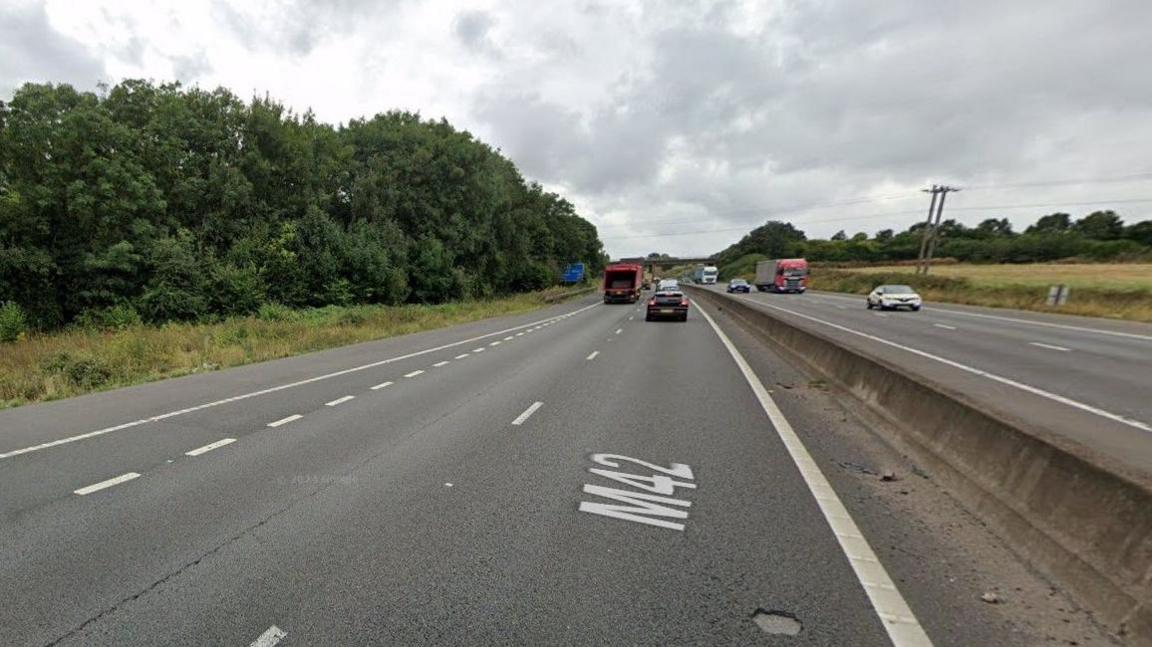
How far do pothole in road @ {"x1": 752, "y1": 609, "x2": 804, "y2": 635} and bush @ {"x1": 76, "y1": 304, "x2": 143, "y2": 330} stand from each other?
30910 millimetres

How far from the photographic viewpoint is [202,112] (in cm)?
3400

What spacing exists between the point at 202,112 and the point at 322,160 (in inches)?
293

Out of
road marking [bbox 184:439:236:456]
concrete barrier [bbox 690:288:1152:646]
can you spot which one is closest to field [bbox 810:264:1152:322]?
concrete barrier [bbox 690:288:1152:646]

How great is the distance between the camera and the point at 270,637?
2.84 metres

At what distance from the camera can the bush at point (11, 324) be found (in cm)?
2189

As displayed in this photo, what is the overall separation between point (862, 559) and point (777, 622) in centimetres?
104

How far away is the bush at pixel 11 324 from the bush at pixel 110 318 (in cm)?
270

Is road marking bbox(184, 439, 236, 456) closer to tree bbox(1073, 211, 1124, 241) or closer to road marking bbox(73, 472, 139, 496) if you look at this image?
road marking bbox(73, 472, 139, 496)

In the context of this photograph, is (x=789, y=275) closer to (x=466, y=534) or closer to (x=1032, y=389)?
(x=1032, y=389)

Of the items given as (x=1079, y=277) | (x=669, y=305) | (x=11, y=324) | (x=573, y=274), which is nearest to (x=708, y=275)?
(x=573, y=274)

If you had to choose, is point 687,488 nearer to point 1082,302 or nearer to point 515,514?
point 515,514

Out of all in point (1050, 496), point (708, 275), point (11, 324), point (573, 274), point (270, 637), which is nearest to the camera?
point (270, 637)

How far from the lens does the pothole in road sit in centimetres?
289

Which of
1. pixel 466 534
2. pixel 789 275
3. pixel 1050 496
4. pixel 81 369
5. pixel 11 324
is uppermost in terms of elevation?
pixel 1050 496
